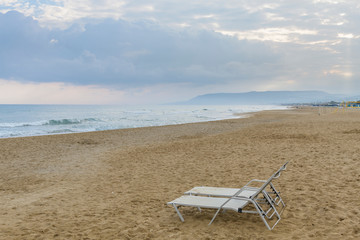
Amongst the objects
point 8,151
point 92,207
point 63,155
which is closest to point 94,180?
point 92,207

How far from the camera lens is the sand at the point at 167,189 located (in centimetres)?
427

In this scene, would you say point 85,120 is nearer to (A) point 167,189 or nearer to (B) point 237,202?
(A) point 167,189

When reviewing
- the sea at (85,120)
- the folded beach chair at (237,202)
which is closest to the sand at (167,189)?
the folded beach chair at (237,202)

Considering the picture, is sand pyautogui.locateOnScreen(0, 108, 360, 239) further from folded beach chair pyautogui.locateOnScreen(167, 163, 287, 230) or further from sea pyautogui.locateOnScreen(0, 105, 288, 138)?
sea pyautogui.locateOnScreen(0, 105, 288, 138)

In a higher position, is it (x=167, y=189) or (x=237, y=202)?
(x=237, y=202)

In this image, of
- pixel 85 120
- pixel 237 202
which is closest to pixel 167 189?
pixel 237 202

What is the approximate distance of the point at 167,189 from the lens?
21.3ft

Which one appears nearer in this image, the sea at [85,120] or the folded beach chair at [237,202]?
the folded beach chair at [237,202]

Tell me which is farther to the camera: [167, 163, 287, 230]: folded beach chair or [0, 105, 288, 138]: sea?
[0, 105, 288, 138]: sea

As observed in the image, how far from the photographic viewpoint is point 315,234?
3.96 meters

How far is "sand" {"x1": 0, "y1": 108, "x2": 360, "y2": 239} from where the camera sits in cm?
427

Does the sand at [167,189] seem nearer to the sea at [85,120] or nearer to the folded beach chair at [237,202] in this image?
the folded beach chair at [237,202]

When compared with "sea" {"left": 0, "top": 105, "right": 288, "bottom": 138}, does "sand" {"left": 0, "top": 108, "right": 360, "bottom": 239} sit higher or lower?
lower

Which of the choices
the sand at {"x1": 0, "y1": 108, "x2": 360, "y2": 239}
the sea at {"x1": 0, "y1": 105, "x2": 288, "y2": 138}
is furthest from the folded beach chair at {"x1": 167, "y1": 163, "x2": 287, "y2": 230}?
the sea at {"x1": 0, "y1": 105, "x2": 288, "y2": 138}
